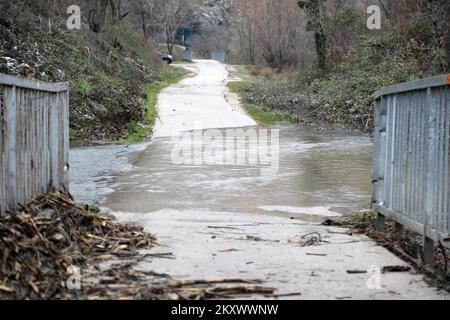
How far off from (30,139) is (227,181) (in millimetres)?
5130

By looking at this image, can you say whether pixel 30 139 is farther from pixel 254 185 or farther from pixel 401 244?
pixel 254 185

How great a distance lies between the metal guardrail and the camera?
517 cm

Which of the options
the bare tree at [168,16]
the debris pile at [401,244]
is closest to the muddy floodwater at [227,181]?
the debris pile at [401,244]

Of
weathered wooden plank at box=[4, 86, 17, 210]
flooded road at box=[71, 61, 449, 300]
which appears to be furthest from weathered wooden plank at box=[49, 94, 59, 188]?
weathered wooden plank at box=[4, 86, 17, 210]

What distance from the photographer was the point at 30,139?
19.6ft

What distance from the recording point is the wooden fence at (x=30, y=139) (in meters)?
5.36

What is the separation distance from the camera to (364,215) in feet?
25.4

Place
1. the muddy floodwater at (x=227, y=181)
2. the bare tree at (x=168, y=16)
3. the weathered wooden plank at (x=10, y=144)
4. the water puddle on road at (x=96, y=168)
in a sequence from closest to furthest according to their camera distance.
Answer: the weathered wooden plank at (x=10, y=144)
the muddy floodwater at (x=227, y=181)
the water puddle on road at (x=96, y=168)
the bare tree at (x=168, y=16)

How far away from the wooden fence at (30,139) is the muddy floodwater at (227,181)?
158 cm

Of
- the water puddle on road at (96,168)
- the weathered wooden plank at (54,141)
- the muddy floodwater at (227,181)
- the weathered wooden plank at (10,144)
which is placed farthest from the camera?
the water puddle on road at (96,168)

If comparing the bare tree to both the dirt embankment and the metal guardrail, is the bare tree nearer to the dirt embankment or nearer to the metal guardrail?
the dirt embankment

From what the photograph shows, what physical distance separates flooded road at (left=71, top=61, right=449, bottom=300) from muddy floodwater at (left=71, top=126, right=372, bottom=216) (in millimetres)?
18

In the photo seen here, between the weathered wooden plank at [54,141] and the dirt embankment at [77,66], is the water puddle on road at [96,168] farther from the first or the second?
the dirt embankment at [77,66]
